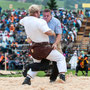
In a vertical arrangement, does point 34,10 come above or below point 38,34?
above

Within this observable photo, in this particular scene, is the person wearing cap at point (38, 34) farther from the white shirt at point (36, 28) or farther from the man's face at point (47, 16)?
the man's face at point (47, 16)

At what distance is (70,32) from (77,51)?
2561 mm

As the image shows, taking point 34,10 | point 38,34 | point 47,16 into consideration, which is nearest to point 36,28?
point 38,34

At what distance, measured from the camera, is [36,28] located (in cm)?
651

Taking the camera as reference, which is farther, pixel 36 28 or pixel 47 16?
pixel 47 16

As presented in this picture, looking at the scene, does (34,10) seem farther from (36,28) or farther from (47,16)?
(47,16)

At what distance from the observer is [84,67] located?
14.4 m

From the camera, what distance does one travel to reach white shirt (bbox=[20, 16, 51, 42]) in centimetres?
647

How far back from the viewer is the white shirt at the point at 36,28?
6.47 m

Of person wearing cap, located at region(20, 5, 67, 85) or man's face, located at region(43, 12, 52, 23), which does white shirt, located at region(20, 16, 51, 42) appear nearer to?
person wearing cap, located at region(20, 5, 67, 85)

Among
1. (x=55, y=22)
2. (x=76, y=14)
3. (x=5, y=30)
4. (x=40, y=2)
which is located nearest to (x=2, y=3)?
(x=40, y=2)

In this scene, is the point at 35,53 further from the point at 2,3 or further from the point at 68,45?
the point at 2,3

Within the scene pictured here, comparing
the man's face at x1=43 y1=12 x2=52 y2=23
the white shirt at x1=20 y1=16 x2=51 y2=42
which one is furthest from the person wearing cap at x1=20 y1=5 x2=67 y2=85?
the man's face at x1=43 y1=12 x2=52 y2=23

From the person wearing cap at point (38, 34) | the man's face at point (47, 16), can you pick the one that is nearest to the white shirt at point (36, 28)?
the person wearing cap at point (38, 34)
